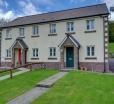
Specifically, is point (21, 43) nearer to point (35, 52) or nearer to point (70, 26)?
point (35, 52)

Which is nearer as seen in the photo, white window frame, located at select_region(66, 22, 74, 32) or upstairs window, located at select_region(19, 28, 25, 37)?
white window frame, located at select_region(66, 22, 74, 32)

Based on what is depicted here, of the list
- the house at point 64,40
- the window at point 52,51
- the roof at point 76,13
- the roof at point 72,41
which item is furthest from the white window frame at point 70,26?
the window at point 52,51

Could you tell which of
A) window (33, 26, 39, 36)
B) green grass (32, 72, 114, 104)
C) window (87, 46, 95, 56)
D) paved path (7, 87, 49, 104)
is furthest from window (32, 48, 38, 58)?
paved path (7, 87, 49, 104)

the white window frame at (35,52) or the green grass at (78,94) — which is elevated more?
the white window frame at (35,52)

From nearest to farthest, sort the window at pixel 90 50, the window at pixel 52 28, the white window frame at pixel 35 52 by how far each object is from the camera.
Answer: the window at pixel 90 50 → the window at pixel 52 28 → the white window frame at pixel 35 52

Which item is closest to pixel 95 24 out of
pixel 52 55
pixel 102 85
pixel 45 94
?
pixel 52 55

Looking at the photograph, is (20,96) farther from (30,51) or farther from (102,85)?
(30,51)

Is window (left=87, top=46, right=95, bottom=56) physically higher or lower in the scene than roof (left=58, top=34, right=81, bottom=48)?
lower

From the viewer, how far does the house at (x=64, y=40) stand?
2314 centimetres

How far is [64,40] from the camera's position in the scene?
24875mm

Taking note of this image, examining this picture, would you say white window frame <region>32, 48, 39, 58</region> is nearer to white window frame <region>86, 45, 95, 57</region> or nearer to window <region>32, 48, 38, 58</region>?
window <region>32, 48, 38, 58</region>

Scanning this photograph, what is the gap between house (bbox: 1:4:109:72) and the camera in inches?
911

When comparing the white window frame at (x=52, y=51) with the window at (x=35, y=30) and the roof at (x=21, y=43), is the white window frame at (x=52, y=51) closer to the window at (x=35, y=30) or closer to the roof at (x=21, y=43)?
the window at (x=35, y=30)

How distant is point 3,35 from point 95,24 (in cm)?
1581
